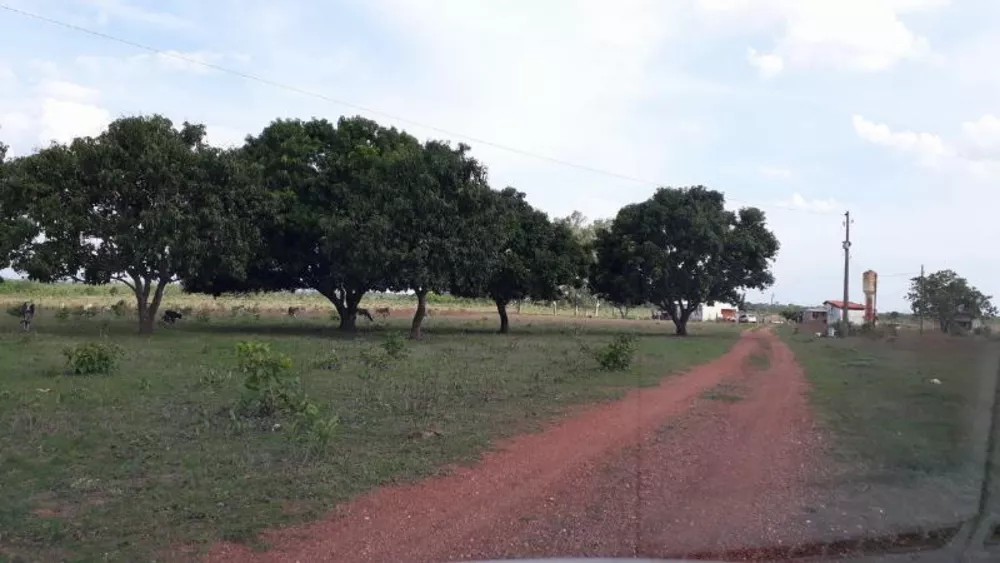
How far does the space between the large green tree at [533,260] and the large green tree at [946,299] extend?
15.1 meters

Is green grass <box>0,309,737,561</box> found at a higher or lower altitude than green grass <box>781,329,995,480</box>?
lower

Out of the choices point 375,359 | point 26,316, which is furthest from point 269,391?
point 26,316

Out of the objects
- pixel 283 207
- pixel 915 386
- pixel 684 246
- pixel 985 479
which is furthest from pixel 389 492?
pixel 684 246

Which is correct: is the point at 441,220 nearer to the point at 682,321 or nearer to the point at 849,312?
the point at 682,321

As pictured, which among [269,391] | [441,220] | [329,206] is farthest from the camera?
[329,206]

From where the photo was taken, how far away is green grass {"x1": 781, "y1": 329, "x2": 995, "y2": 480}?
9578 millimetres

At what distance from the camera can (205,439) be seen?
10125mm

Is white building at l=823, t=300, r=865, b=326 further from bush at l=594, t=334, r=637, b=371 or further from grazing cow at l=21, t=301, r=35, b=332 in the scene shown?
grazing cow at l=21, t=301, r=35, b=332

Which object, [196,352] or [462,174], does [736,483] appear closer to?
[196,352]

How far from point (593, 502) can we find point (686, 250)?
36.2 meters

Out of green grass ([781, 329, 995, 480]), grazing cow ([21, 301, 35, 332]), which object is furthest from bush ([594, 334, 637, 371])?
grazing cow ([21, 301, 35, 332])

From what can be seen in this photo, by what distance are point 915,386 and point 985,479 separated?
829 cm

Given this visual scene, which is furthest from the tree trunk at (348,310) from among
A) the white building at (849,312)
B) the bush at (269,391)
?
the white building at (849,312)

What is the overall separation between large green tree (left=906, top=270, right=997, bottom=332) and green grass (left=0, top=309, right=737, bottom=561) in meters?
7.86
